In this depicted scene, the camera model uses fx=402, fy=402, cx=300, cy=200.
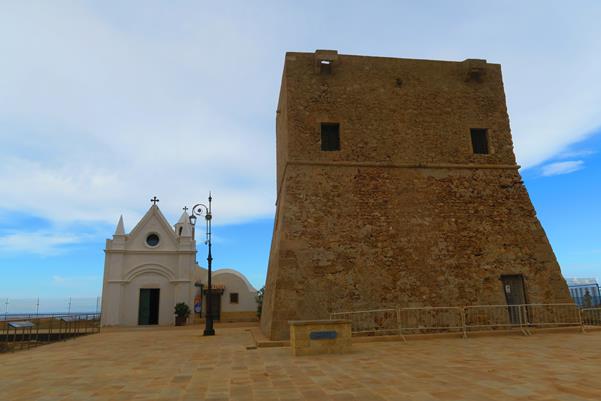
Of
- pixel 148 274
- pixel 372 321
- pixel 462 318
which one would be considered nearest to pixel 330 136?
pixel 372 321

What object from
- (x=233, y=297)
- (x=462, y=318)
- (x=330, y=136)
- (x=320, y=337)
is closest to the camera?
(x=320, y=337)

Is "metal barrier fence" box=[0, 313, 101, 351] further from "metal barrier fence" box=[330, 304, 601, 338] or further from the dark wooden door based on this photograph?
"metal barrier fence" box=[330, 304, 601, 338]

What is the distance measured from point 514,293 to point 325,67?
972cm

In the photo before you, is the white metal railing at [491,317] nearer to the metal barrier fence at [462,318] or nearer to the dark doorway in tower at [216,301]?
the metal barrier fence at [462,318]

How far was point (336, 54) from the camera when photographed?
13922mm

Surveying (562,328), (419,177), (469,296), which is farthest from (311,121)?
(562,328)

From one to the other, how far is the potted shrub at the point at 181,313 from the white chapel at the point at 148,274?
64cm

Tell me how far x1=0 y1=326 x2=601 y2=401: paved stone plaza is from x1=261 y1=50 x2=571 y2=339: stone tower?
2.59 meters

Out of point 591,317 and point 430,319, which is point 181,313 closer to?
point 430,319

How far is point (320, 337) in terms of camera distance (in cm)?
829

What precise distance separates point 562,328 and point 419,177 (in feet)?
19.9

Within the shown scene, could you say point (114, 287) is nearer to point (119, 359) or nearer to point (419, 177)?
point (119, 359)

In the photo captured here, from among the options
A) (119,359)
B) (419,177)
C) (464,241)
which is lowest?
(119,359)

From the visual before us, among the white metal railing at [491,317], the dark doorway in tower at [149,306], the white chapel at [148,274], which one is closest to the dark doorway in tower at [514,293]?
the white metal railing at [491,317]
